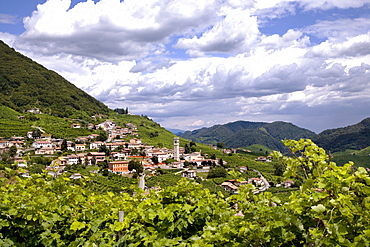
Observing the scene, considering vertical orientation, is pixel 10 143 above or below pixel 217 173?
above

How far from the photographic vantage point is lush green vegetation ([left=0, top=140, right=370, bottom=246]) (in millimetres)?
2656

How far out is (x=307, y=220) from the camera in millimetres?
3164

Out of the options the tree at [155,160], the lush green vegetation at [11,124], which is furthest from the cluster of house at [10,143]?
the tree at [155,160]

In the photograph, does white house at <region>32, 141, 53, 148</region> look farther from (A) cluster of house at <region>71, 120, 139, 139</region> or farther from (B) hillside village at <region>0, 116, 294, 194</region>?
(A) cluster of house at <region>71, 120, 139, 139</region>

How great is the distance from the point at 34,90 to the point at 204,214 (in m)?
135

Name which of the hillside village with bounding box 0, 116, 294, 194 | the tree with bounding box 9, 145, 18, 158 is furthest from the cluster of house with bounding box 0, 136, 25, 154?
the tree with bounding box 9, 145, 18, 158

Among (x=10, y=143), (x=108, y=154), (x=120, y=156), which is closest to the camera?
(x=10, y=143)

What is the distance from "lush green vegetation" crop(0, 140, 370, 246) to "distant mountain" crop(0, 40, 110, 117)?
10457 centimetres

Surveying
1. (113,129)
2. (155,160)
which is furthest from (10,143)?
(113,129)

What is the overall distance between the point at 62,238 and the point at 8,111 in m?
98.3

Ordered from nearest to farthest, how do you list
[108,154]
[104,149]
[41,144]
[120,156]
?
1. [41,144]
2. [120,156]
3. [108,154]
4. [104,149]

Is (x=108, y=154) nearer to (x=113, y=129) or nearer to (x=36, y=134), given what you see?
(x=36, y=134)

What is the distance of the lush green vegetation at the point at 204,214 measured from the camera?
2.66 metres

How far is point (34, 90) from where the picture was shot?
12094cm
